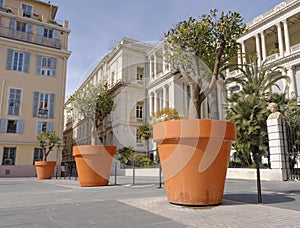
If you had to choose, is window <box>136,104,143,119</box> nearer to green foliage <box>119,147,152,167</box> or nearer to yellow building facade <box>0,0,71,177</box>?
green foliage <box>119,147,152,167</box>

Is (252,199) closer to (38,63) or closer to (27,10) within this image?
(38,63)

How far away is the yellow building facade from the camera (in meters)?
22.2

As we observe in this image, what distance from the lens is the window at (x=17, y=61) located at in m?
23.3

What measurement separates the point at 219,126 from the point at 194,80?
1265 millimetres

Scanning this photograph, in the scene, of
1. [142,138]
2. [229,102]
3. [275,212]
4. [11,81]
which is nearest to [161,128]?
[275,212]

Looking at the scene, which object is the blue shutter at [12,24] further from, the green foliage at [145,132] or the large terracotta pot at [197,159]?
the large terracotta pot at [197,159]

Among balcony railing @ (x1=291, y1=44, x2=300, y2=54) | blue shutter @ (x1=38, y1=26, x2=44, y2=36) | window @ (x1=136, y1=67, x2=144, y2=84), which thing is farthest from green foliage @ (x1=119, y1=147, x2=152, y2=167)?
balcony railing @ (x1=291, y1=44, x2=300, y2=54)

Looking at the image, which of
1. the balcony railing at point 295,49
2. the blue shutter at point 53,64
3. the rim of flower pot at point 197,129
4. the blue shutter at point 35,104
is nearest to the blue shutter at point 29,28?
the blue shutter at point 53,64

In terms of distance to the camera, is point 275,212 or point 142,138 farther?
point 142,138

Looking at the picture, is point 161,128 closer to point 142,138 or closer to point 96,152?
point 96,152

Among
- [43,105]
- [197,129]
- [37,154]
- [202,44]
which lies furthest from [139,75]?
[197,129]

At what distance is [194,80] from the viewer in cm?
464

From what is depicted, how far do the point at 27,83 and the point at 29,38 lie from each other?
4573 millimetres

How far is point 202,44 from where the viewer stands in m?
5.07
